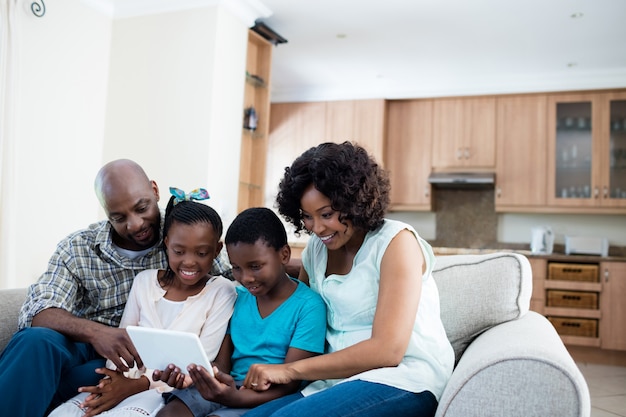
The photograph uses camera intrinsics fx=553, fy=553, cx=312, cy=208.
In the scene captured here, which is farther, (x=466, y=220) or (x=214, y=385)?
(x=466, y=220)

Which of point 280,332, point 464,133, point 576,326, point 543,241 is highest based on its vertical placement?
point 464,133

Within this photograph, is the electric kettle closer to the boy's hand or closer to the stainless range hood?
the stainless range hood

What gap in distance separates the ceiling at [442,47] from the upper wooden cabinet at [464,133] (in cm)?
13

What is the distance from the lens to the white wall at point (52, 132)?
3.38 m

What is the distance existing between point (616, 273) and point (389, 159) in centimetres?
238

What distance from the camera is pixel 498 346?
1.21 meters

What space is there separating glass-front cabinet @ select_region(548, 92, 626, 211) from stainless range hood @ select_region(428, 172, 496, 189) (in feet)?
1.86

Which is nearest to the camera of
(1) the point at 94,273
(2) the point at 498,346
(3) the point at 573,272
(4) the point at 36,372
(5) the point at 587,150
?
(2) the point at 498,346

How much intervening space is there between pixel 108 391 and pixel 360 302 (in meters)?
0.66

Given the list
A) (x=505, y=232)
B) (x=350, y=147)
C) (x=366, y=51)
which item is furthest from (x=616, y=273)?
(x=350, y=147)

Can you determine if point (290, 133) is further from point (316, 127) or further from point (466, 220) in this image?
point (466, 220)

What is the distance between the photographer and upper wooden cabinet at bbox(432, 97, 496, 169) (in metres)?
5.51

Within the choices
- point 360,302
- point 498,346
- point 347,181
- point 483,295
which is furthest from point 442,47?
point 498,346

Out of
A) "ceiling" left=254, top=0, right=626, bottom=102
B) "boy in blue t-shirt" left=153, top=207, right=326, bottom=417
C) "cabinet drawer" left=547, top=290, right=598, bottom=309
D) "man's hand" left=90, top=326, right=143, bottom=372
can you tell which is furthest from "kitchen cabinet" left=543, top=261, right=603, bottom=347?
"man's hand" left=90, top=326, right=143, bottom=372
